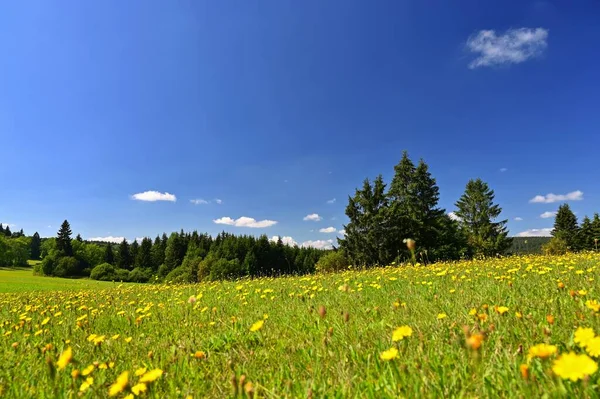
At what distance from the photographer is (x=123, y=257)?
97812 millimetres

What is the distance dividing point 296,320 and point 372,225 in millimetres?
31001

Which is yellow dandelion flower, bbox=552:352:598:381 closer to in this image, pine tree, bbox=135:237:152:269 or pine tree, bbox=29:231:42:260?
pine tree, bbox=135:237:152:269

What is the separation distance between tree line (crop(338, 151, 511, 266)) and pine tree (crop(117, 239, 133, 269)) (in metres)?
83.8

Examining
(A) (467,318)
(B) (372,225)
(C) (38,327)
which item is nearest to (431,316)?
(A) (467,318)

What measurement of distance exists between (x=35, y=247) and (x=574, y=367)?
189m

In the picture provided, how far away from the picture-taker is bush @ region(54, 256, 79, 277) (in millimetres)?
75688

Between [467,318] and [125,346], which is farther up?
[467,318]

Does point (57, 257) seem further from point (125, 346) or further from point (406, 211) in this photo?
point (125, 346)

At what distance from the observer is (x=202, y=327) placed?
401 centimetres

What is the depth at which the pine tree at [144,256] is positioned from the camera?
316ft

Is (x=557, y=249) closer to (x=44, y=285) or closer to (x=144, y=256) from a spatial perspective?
(x=44, y=285)

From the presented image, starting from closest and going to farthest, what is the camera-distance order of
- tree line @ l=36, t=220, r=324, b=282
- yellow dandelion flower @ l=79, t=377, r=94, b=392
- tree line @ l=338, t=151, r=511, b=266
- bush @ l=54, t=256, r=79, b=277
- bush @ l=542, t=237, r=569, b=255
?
yellow dandelion flower @ l=79, t=377, r=94, b=392 < bush @ l=542, t=237, r=569, b=255 < tree line @ l=338, t=151, r=511, b=266 < bush @ l=54, t=256, r=79, b=277 < tree line @ l=36, t=220, r=324, b=282

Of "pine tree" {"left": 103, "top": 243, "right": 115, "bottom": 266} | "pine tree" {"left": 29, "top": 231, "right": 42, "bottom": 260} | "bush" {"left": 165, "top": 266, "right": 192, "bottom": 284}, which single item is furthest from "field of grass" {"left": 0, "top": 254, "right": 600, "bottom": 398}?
"pine tree" {"left": 29, "top": 231, "right": 42, "bottom": 260}

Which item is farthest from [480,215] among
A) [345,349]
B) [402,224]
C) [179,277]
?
[345,349]
